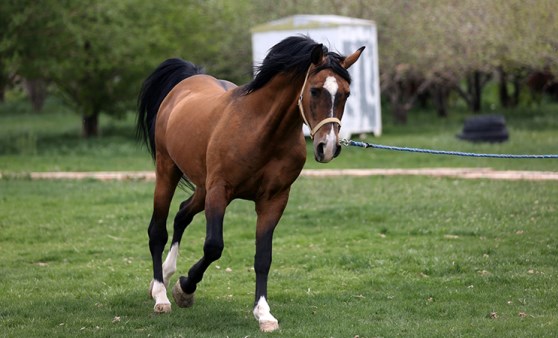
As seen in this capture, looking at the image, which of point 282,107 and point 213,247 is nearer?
point 282,107

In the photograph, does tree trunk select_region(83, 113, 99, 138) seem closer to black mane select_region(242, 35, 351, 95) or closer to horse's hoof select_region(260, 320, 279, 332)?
black mane select_region(242, 35, 351, 95)

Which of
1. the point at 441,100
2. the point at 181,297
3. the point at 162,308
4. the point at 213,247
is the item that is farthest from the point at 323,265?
the point at 441,100

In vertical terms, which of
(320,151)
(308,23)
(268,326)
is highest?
(320,151)

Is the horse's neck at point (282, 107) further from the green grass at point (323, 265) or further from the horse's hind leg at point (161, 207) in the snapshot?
the horse's hind leg at point (161, 207)

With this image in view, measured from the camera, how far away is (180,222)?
8578 mm

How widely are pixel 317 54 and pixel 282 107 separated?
1.91 feet

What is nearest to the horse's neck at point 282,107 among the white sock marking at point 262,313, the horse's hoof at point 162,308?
the white sock marking at point 262,313

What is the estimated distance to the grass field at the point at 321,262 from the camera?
720 cm

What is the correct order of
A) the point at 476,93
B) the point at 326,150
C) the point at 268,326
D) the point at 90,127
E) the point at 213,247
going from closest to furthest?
the point at 326,150 → the point at 268,326 → the point at 213,247 → the point at 90,127 → the point at 476,93

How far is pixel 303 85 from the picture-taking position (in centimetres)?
682

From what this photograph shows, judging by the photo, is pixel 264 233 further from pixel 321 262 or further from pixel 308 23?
pixel 308 23

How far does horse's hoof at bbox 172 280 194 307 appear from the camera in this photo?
7.77m

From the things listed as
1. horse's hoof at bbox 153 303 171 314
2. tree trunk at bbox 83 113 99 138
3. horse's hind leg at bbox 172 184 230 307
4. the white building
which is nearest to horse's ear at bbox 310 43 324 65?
horse's hind leg at bbox 172 184 230 307

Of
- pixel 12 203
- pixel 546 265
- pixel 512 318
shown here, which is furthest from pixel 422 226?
pixel 12 203
